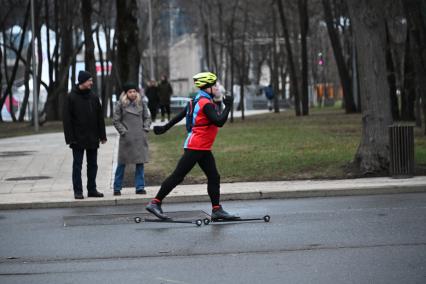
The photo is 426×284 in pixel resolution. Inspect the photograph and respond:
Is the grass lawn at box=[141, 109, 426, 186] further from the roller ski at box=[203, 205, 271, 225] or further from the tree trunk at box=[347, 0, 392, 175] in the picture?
the roller ski at box=[203, 205, 271, 225]

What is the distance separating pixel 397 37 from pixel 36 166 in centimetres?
2223

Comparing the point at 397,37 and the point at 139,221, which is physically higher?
the point at 397,37

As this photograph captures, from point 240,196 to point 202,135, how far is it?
319 cm

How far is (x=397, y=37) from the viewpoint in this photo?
127 ft

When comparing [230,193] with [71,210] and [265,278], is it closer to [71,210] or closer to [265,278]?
[71,210]

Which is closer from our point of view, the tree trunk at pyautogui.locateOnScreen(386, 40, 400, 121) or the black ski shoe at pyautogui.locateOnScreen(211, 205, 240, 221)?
the black ski shoe at pyautogui.locateOnScreen(211, 205, 240, 221)

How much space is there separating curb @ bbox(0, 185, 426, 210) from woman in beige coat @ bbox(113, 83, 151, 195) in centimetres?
54

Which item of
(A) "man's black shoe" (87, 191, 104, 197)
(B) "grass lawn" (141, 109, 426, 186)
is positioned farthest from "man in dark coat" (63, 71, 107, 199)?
(B) "grass lawn" (141, 109, 426, 186)

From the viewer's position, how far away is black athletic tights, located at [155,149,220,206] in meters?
11.5

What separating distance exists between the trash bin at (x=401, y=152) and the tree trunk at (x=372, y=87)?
0.54 metres

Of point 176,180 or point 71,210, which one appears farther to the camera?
point 71,210

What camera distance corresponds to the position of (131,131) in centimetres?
1453

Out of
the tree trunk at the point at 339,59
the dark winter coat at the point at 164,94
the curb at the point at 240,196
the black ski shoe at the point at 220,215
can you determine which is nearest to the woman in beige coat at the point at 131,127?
the curb at the point at 240,196

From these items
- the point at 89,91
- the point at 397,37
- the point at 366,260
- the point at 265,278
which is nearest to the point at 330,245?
the point at 366,260
